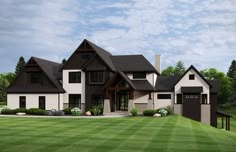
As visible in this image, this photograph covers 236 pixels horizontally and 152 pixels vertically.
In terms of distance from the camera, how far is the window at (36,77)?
42.7m

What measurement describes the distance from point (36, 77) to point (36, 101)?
343 cm

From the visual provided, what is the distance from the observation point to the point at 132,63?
44344 mm

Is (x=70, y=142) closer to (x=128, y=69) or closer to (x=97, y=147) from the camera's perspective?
(x=97, y=147)

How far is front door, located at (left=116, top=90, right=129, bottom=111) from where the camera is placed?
42156mm

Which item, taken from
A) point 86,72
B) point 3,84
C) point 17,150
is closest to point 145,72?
point 86,72

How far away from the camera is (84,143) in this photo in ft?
56.4

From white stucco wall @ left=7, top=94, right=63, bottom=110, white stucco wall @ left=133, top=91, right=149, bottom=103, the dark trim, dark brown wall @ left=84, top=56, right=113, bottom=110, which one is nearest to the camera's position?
the dark trim

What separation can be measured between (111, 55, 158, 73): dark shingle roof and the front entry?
6.12 meters

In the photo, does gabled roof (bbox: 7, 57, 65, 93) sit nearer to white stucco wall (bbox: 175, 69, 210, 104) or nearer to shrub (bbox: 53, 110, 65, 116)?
shrub (bbox: 53, 110, 65, 116)

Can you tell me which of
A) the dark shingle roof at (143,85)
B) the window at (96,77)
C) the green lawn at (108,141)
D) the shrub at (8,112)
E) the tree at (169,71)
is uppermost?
the tree at (169,71)

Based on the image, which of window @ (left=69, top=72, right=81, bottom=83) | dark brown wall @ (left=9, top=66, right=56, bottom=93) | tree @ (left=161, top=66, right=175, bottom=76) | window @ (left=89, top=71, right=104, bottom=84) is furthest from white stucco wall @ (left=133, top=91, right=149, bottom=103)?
tree @ (left=161, top=66, right=175, bottom=76)

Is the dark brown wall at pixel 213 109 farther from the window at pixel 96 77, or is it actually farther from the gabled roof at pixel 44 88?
the gabled roof at pixel 44 88

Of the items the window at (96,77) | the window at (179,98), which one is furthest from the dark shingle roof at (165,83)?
the window at (96,77)

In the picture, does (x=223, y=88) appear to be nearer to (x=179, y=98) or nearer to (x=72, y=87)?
(x=179, y=98)
